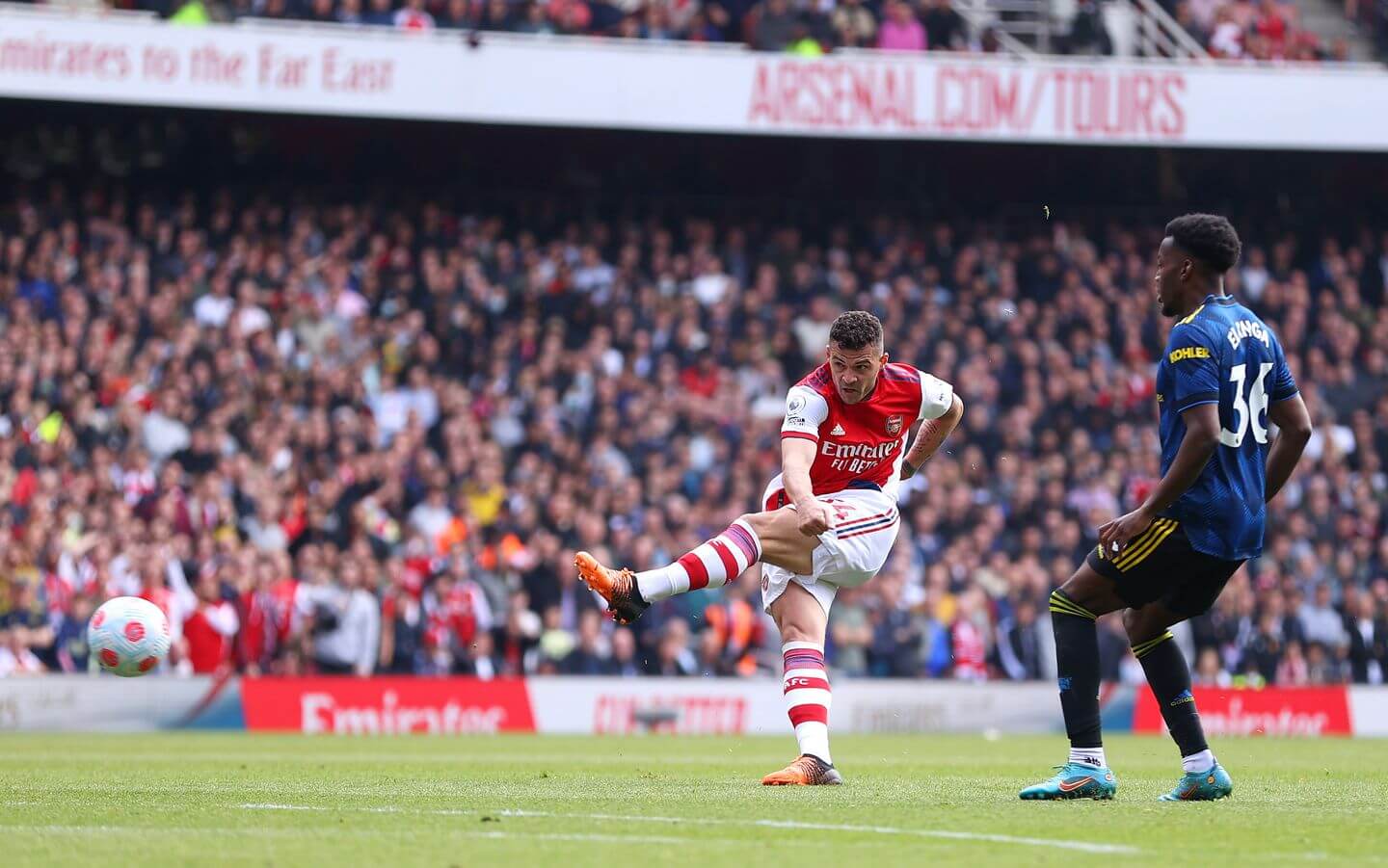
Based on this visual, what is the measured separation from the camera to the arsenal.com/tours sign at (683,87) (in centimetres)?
2358

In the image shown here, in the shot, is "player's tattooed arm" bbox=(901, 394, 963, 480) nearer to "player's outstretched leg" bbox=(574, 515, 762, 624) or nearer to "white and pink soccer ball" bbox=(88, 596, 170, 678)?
"player's outstretched leg" bbox=(574, 515, 762, 624)

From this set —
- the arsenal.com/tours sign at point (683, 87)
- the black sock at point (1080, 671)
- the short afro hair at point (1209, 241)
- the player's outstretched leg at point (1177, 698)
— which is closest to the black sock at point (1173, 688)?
the player's outstretched leg at point (1177, 698)

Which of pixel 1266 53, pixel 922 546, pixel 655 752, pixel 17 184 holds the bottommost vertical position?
pixel 655 752

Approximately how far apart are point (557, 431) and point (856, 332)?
13.7 metres

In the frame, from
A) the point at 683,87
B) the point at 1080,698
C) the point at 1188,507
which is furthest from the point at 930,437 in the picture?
the point at 683,87

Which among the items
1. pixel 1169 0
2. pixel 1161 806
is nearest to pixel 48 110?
pixel 1169 0

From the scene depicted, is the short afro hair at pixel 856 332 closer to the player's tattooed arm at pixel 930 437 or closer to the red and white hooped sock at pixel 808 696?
the player's tattooed arm at pixel 930 437

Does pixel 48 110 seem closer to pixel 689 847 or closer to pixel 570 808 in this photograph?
pixel 570 808

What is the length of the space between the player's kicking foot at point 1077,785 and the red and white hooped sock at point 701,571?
1.68 metres

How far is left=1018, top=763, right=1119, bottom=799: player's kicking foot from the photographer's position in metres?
8.11

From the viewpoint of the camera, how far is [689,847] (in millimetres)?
6141

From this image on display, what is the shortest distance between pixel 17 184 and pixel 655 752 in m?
15.0

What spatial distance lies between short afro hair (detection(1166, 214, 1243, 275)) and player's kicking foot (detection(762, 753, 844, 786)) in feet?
9.54

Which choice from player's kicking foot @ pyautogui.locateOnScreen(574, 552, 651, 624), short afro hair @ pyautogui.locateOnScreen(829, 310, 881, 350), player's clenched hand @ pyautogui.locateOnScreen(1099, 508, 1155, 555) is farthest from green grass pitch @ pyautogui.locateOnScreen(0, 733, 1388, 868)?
short afro hair @ pyautogui.locateOnScreen(829, 310, 881, 350)
